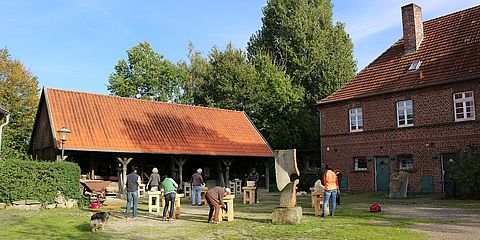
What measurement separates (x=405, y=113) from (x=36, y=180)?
17965 millimetres

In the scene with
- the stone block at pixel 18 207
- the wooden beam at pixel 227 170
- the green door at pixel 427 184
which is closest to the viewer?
the stone block at pixel 18 207

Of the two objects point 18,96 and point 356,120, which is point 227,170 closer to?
point 356,120

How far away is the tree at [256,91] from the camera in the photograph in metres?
36.6

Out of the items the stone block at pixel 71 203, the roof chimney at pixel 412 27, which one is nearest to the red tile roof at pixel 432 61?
the roof chimney at pixel 412 27

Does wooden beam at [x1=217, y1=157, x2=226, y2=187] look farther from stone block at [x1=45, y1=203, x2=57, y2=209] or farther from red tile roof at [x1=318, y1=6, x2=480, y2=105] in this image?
stone block at [x1=45, y1=203, x2=57, y2=209]

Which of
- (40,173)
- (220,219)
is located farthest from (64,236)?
(40,173)

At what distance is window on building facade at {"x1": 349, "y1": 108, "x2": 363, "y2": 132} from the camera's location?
2630 centimetres

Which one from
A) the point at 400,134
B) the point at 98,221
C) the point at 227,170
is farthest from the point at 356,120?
the point at 98,221

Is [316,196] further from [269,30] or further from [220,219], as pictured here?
[269,30]

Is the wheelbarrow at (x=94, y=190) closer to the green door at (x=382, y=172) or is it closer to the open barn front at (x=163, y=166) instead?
the open barn front at (x=163, y=166)

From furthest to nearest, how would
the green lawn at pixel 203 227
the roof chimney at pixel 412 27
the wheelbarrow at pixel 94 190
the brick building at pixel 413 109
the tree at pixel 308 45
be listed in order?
the tree at pixel 308 45, the roof chimney at pixel 412 27, the brick building at pixel 413 109, the wheelbarrow at pixel 94 190, the green lawn at pixel 203 227

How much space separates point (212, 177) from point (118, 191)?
21.5 feet

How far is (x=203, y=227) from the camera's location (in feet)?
39.1

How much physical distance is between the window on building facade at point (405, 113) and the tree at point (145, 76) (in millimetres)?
24850
